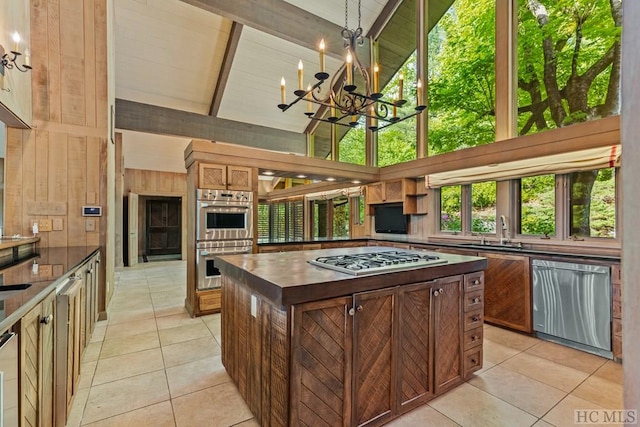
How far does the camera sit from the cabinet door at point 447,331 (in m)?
2.10

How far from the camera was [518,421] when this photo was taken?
1906mm

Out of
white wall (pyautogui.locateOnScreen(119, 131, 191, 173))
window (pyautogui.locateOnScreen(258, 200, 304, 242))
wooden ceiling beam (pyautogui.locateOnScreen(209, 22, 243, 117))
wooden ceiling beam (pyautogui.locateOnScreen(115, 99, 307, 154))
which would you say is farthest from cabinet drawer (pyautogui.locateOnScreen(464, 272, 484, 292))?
white wall (pyautogui.locateOnScreen(119, 131, 191, 173))

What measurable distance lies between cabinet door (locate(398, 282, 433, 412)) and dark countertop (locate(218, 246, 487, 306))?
0.37ft

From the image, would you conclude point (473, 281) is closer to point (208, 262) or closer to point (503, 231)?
point (503, 231)

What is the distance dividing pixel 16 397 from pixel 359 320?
1.53m

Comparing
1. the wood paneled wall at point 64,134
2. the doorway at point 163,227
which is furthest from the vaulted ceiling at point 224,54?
the doorway at point 163,227

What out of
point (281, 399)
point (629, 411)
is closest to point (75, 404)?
point (281, 399)

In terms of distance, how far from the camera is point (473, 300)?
2.37 meters

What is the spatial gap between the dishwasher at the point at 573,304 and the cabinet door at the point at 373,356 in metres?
2.35

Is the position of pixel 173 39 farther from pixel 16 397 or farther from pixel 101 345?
pixel 16 397

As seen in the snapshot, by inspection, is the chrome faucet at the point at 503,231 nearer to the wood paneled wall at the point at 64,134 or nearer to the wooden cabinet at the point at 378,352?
the wooden cabinet at the point at 378,352

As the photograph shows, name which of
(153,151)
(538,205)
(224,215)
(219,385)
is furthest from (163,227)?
(538,205)

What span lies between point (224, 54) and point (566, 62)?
580 cm

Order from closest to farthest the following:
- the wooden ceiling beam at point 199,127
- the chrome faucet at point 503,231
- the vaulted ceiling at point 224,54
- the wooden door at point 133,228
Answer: the chrome faucet at point 503,231 → the vaulted ceiling at point 224,54 → the wooden ceiling beam at point 199,127 → the wooden door at point 133,228
